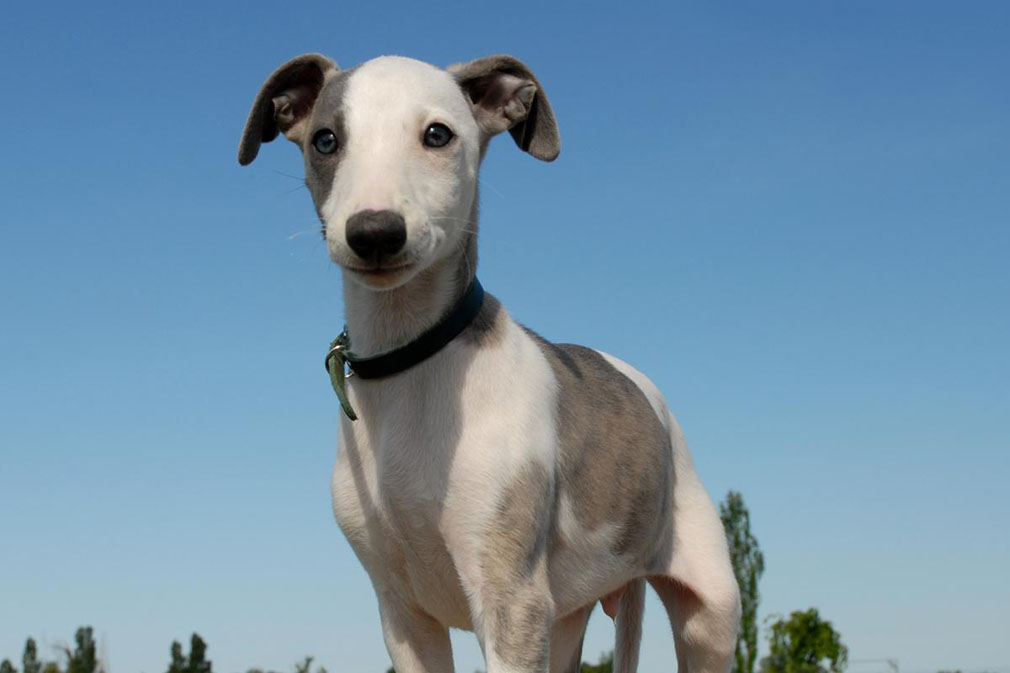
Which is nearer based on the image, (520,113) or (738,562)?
(520,113)

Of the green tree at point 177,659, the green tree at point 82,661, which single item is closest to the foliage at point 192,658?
the green tree at point 177,659

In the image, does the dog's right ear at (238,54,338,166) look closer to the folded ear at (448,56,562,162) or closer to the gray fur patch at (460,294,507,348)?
the folded ear at (448,56,562,162)

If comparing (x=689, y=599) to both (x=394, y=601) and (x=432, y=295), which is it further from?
(x=432, y=295)

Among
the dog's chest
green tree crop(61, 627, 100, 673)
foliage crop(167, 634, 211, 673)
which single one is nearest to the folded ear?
the dog's chest

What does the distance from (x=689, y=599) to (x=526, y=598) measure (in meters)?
2.62

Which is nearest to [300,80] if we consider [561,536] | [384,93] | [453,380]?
[384,93]

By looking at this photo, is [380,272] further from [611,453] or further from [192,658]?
[192,658]

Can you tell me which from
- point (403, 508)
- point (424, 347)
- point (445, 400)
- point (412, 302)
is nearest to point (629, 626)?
point (403, 508)

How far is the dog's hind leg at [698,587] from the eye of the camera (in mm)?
9258

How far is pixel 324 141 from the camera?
7.31 m

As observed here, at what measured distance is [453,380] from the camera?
755 cm

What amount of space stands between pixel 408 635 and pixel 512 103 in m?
3.82

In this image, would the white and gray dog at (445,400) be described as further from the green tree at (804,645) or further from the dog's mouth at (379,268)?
the green tree at (804,645)

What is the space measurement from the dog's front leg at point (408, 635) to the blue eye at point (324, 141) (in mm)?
Result: 3049
